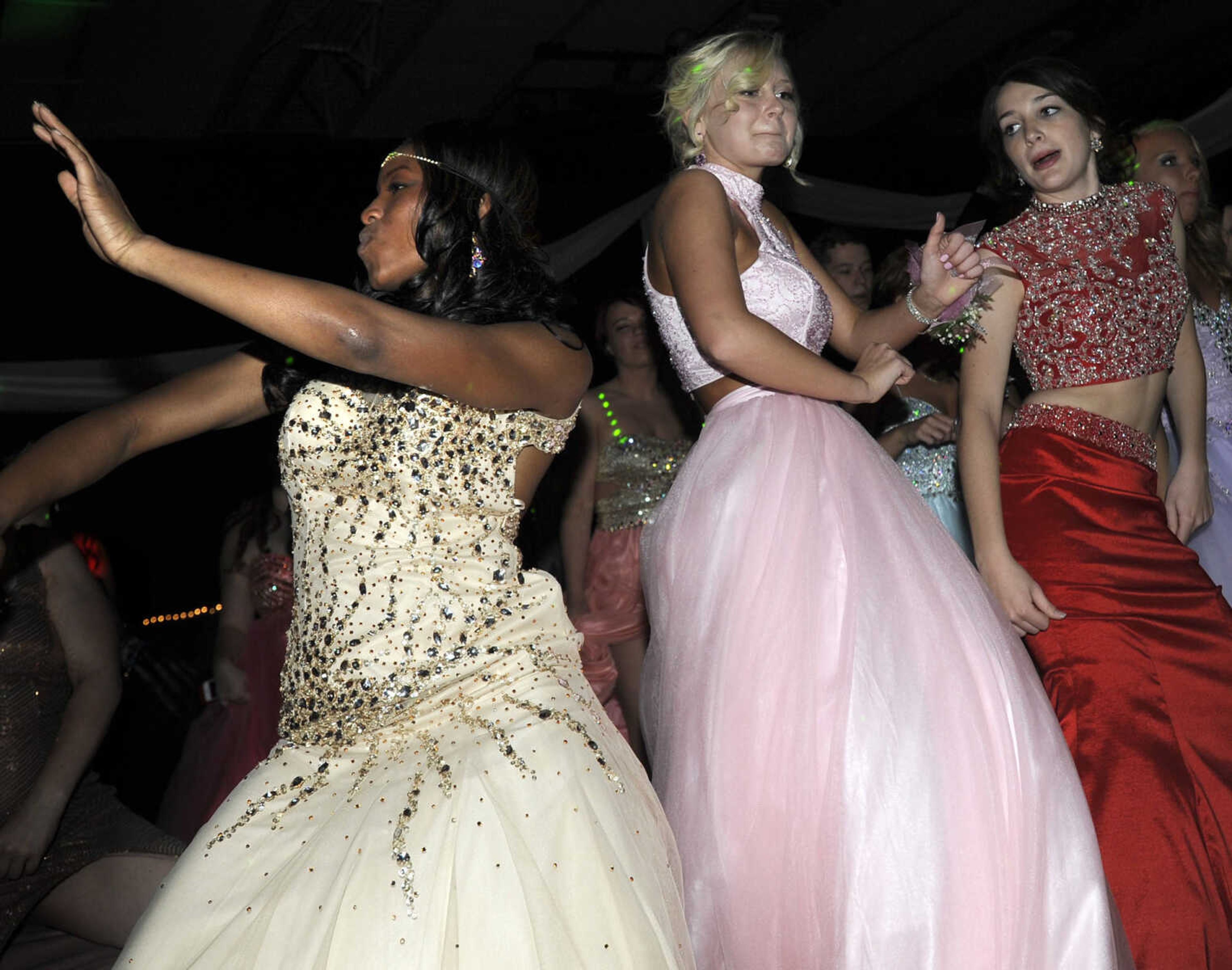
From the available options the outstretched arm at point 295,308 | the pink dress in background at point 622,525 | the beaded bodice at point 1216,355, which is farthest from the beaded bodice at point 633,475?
the outstretched arm at point 295,308

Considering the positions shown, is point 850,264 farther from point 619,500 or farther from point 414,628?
point 414,628

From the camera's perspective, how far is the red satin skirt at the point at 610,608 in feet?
15.5

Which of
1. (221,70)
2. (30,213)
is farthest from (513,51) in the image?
(30,213)

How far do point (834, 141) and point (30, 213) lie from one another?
4.23 metres

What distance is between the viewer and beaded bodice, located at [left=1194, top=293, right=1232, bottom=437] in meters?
3.79

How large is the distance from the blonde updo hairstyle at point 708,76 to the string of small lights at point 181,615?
6090 mm

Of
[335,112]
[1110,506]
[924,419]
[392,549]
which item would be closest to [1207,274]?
[924,419]

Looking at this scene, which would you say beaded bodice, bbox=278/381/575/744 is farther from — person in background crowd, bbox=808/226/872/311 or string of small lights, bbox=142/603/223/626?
Result: string of small lights, bbox=142/603/223/626

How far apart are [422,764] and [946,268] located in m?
1.38

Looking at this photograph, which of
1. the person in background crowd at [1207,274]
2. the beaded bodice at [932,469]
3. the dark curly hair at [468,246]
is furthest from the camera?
the beaded bodice at [932,469]

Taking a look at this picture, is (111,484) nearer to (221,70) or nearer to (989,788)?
(221,70)

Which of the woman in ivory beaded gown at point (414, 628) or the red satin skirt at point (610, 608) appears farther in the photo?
the red satin skirt at point (610, 608)

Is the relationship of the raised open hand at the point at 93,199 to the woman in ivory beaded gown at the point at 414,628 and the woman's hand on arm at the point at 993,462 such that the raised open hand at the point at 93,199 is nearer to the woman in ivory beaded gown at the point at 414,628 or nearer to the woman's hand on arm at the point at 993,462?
the woman in ivory beaded gown at the point at 414,628

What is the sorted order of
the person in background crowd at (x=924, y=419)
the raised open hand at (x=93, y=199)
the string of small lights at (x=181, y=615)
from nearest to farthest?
the raised open hand at (x=93, y=199)
the person in background crowd at (x=924, y=419)
the string of small lights at (x=181, y=615)
